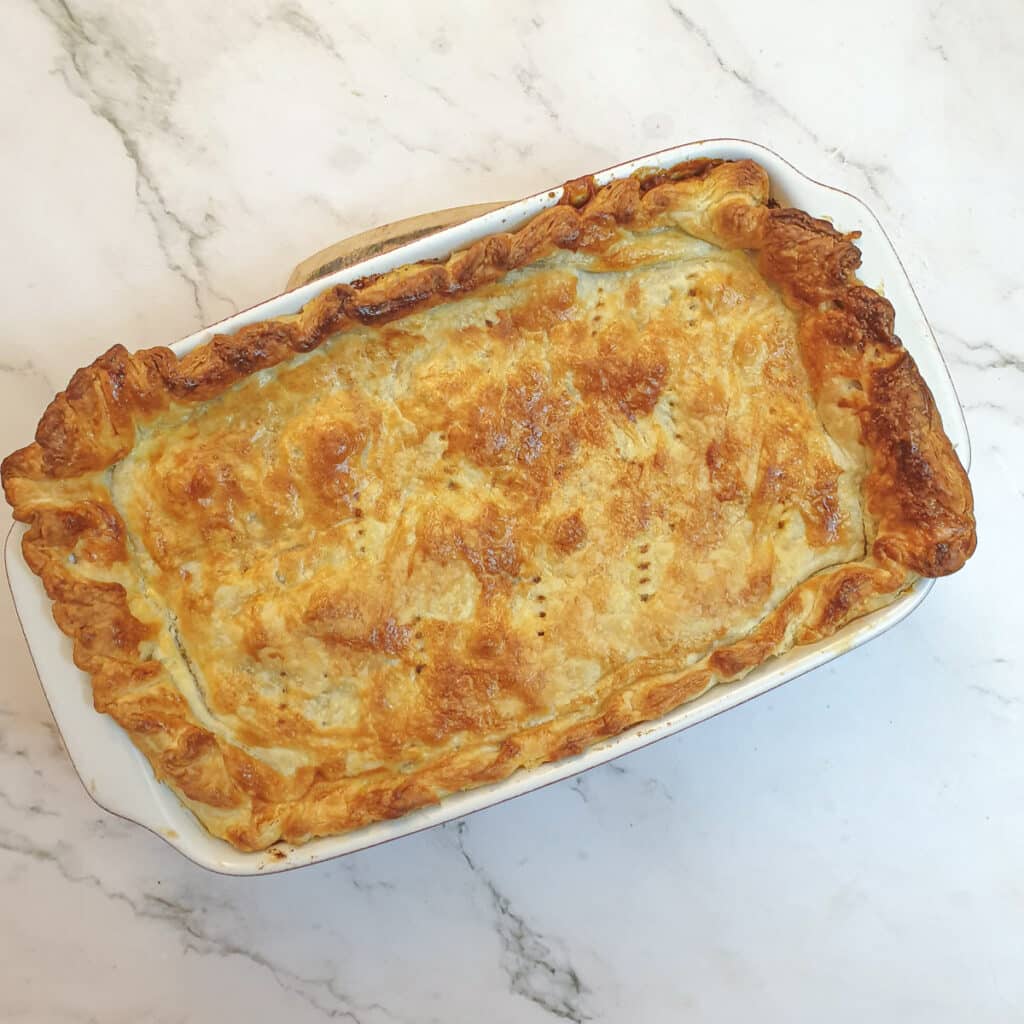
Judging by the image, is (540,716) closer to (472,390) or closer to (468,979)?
(472,390)

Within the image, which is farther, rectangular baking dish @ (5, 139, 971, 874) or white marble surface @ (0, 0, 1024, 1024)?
white marble surface @ (0, 0, 1024, 1024)

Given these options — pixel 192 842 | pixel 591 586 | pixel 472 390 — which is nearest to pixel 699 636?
pixel 591 586

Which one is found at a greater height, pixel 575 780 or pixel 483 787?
pixel 483 787

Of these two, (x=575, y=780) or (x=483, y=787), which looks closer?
(x=483, y=787)

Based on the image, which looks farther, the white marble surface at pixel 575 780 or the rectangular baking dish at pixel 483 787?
the white marble surface at pixel 575 780
